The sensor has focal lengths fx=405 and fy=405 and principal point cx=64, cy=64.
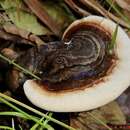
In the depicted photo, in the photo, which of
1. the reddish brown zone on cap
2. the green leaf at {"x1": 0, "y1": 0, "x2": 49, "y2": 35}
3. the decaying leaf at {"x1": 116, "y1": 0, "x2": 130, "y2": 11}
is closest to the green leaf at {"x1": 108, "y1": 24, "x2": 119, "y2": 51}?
the reddish brown zone on cap

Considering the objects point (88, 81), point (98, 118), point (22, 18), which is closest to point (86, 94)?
point (88, 81)

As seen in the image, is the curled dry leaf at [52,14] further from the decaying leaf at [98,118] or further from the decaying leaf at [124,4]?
the decaying leaf at [98,118]

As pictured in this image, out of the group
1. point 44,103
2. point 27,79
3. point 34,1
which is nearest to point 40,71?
point 27,79

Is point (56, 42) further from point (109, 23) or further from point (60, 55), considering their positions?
point (109, 23)

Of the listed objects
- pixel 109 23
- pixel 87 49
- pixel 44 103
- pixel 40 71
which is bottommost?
pixel 44 103

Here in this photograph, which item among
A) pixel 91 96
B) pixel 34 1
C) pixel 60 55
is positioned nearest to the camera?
pixel 91 96

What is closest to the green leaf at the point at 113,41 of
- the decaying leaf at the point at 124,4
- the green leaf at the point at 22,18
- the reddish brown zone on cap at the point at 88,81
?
the reddish brown zone on cap at the point at 88,81
